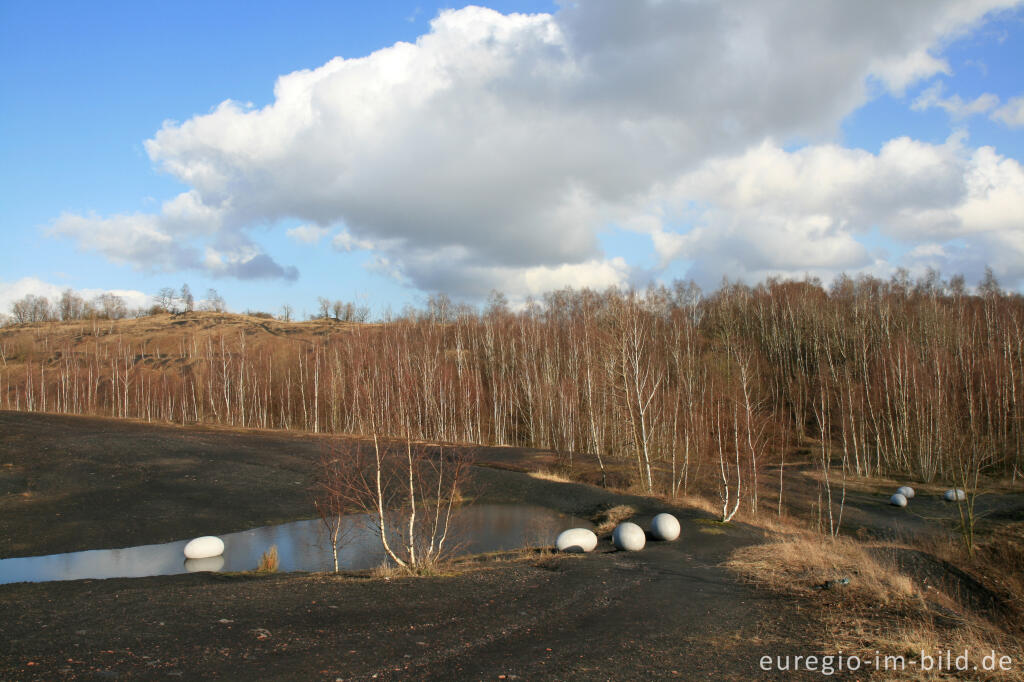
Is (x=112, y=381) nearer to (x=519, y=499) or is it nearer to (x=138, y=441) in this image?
(x=138, y=441)

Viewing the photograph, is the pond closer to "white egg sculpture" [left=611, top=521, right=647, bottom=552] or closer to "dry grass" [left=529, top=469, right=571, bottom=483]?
"white egg sculpture" [left=611, top=521, right=647, bottom=552]

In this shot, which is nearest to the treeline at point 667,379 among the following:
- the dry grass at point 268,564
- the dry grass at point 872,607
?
the dry grass at point 268,564

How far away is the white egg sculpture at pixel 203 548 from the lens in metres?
18.2

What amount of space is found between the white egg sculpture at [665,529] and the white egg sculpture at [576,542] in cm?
221

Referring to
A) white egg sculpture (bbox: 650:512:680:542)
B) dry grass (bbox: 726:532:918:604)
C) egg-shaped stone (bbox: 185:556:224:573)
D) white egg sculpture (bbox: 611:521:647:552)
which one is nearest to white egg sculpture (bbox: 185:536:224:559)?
egg-shaped stone (bbox: 185:556:224:573)

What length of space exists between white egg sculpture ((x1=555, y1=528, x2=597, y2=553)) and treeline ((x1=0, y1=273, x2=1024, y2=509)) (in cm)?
641

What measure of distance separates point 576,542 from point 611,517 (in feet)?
25.0

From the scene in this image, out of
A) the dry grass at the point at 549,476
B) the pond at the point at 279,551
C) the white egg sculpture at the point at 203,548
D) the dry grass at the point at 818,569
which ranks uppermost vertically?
the dry grass at the point at 818,569

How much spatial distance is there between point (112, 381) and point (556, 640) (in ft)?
254

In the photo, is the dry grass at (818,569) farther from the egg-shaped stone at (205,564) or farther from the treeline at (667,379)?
the egg-shaped stone at (205,564)

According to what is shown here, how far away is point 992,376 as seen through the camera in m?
41.0

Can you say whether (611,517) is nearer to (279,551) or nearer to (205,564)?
(279,551)

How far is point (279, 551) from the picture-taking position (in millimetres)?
19828

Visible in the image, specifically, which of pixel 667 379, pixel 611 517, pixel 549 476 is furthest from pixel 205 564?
pixel 667 379
